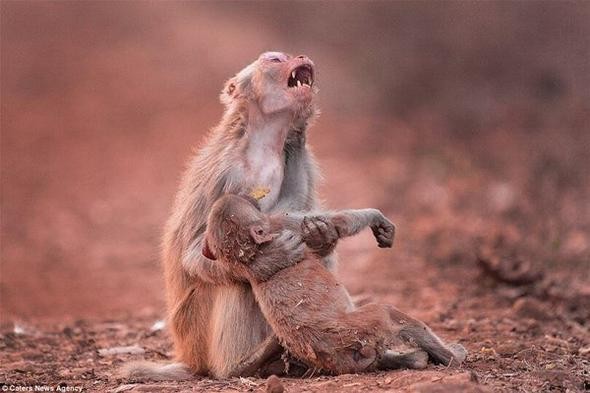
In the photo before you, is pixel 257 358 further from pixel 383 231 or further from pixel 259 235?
pixel 383 231

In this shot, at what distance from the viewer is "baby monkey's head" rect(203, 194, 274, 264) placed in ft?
22.5

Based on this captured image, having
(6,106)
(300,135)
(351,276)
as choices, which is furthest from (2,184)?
(300,135)

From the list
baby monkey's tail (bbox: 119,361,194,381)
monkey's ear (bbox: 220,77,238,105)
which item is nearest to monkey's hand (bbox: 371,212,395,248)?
monkey's ear (bbox: 220,77,238,105)

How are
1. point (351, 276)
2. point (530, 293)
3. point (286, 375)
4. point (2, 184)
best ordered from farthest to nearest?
1. point (2, 184)
2. point (351, 276)
3. point (530, 293)
4. point (286, 375)

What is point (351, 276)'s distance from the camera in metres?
12.9

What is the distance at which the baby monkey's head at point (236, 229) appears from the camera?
6.86m

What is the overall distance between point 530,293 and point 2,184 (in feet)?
39.6

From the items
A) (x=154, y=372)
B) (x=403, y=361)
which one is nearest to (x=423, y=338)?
(x=403, y=361)

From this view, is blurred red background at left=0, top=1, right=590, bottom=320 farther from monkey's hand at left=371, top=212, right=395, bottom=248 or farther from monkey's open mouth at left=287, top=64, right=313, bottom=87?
monkey's open mouth at left=287, top=64, right=313, bottom=87

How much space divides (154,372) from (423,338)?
1.93 metres

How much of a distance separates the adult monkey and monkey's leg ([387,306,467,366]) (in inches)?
27.0

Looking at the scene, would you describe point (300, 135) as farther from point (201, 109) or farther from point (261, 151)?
point (201, 109)

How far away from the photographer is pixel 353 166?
20.2m

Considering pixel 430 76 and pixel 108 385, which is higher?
pixel 430 76
